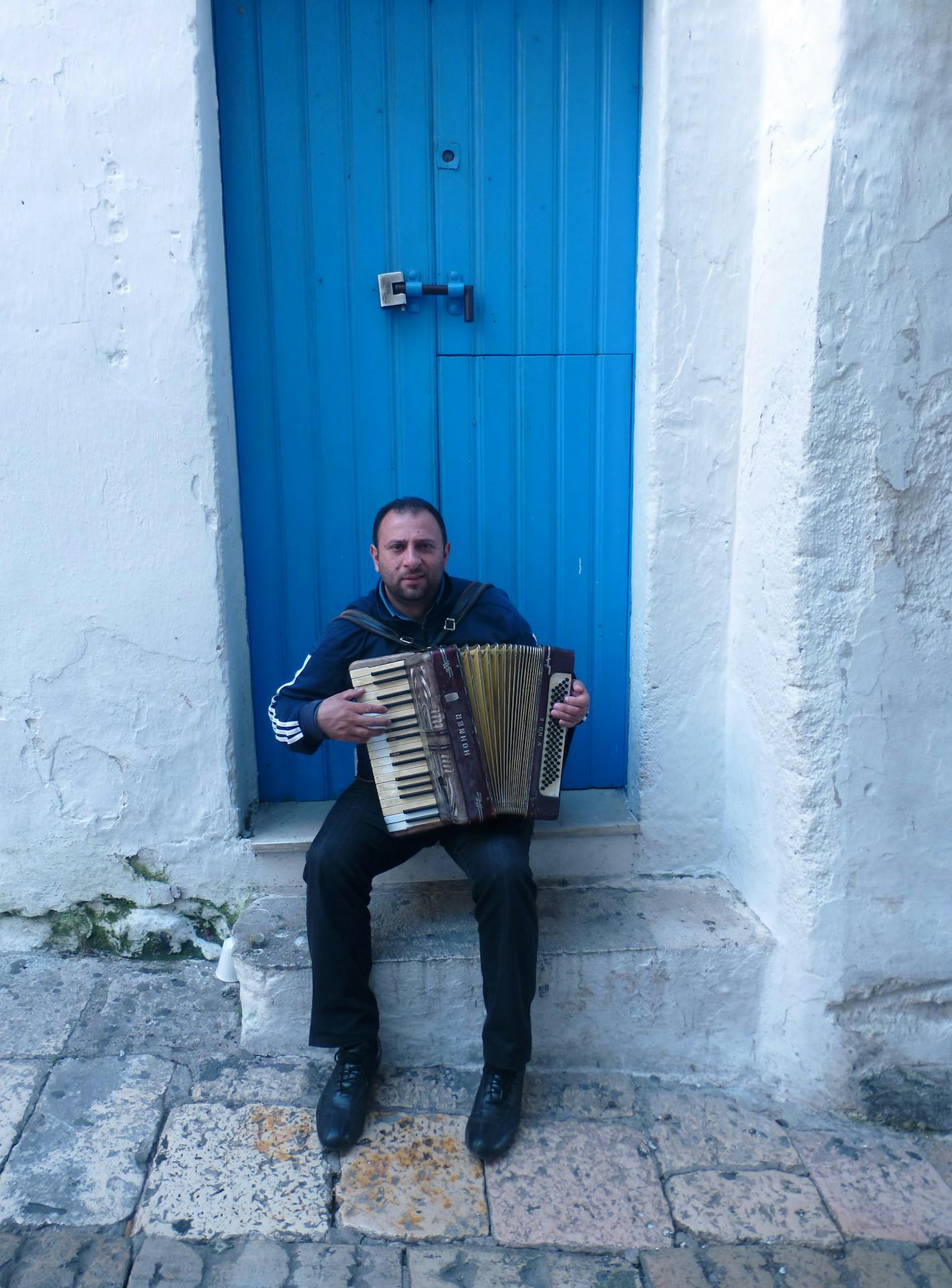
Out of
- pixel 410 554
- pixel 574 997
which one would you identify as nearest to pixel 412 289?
pixel 410 554

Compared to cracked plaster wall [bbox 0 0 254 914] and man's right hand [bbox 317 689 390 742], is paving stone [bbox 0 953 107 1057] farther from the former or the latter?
man's right hand [bbox 317 689 390 742]

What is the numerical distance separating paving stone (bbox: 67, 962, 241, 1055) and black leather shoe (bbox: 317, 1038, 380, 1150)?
388mm

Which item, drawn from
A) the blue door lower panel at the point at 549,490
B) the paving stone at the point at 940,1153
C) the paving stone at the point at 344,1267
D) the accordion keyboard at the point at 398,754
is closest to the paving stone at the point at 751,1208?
the paving stone at the point at 940,1153

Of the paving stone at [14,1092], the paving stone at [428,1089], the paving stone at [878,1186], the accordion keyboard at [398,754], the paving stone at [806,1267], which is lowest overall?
the paving stone at [878,1186]

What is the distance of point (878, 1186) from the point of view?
7.53ft

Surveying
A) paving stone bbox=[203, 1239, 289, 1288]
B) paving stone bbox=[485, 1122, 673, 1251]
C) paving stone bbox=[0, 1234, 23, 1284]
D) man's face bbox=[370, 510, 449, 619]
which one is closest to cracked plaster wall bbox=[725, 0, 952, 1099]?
paving stone bbox=[485, 1122, 673, 1251]

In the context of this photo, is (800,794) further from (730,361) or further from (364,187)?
(364,187)

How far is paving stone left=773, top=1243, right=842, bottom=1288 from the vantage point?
204 cm

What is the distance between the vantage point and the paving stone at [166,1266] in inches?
78.3

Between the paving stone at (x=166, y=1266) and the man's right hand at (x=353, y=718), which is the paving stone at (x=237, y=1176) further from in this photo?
the man's right hand at (x=353, y=718)

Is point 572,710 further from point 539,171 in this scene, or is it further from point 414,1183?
point 539,171

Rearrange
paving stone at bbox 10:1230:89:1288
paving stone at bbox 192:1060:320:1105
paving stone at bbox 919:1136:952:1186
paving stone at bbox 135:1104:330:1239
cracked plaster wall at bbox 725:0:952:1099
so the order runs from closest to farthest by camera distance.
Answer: paving stone at bbox 10:1230:89:1288 → paving stone at bbox 135:1104:330:1239 → cracked plaster wall at bbox 725:0:952:1099 → paving stone at bbox 919:1136:952:1186 → paving stone at bbox 192:1060:320:1105

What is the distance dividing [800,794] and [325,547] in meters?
1.60

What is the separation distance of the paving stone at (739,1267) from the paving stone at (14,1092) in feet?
5.48
